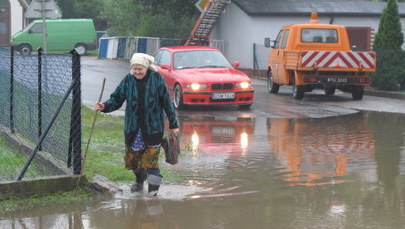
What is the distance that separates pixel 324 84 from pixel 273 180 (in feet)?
41.8

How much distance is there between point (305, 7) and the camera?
3562 cm

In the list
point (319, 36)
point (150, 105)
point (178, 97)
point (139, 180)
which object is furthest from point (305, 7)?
point (150, 105)

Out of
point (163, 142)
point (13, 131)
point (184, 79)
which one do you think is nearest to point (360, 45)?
point (184, 79)

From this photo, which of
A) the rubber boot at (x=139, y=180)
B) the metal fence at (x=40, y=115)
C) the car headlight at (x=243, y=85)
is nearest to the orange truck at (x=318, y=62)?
the car headlight at (x=243, y=85)

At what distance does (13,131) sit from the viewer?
12945mm

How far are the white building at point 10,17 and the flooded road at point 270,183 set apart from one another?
47503mm

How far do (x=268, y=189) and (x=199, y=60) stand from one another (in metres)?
11.2

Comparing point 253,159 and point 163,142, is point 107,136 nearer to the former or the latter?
point 253,159

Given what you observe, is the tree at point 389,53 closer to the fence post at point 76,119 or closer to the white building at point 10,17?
the fence post at point 76,119

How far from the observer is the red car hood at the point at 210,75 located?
19422mm

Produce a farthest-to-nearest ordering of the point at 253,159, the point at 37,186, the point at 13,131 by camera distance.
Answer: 1. the point at 13,131
2. the point at 253,159
3. the point at 37,186

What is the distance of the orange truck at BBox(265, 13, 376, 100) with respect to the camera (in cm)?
2236

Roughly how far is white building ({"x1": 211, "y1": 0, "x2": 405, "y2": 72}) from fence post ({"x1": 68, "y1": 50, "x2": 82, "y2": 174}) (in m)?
24.4

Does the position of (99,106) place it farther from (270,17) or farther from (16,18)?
(16,18)
